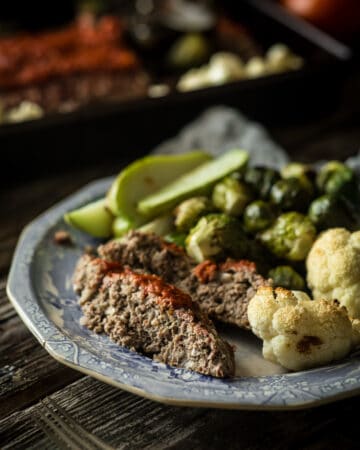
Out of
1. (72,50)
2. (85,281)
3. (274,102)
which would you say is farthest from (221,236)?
(72,50)

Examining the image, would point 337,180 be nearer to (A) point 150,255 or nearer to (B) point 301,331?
(A) point 150,255

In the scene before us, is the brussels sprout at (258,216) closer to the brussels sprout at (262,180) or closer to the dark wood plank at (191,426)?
the brussels sprout at (262,180)

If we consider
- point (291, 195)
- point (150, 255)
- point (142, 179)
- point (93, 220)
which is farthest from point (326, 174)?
point (93, 220)

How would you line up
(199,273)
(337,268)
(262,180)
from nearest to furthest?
(337,268), (199,273), (262,180)

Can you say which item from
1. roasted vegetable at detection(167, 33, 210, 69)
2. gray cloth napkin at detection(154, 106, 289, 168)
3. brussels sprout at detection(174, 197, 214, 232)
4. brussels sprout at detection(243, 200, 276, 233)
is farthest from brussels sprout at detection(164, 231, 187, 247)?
roasted vegetable at detection(167, 33, 210, 69)

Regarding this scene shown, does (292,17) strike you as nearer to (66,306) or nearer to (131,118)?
(131,118)

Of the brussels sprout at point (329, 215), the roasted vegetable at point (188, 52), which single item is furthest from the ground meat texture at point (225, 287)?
the roasted vegetable at point (188, 52)

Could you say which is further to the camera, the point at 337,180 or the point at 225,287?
the point at 337,180
